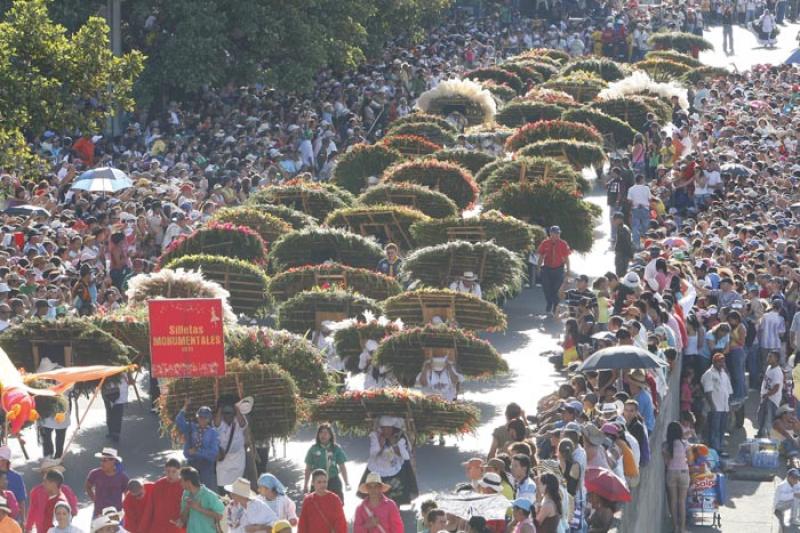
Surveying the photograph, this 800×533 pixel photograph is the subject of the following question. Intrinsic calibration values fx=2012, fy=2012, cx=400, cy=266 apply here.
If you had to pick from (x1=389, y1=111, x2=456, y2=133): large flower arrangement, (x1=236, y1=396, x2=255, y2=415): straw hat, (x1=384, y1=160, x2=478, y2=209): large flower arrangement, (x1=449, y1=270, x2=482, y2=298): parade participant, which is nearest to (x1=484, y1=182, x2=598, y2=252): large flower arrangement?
(x1=384, y1=160, x2=478, y2=209): large flower arrangement

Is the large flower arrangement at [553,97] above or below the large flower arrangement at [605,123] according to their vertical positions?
above

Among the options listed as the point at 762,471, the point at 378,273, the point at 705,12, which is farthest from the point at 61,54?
the point at 705,12

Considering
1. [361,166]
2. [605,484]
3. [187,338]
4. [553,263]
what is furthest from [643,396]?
[361,166]

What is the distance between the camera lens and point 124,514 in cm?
1789

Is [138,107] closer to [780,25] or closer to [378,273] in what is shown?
[378,273]

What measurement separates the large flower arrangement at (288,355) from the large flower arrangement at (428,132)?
65.1 feet

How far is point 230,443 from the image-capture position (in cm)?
2097

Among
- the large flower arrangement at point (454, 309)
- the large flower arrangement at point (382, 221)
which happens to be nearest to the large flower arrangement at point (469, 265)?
the large flower arrangement at point (454, 309)

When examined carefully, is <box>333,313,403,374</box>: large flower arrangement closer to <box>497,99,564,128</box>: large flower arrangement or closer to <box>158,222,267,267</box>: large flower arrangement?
<box>158,222,267,267</box>: large flower arrangement

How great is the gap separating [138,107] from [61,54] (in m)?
13.1

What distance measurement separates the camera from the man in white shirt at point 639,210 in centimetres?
3375

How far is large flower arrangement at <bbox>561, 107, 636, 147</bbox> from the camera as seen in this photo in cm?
4278

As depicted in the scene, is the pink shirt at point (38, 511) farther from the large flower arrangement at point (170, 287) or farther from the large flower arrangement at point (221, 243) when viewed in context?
the large flower arrangement at point (221, 243)

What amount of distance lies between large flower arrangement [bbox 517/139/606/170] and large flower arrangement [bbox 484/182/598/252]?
5281 mm
